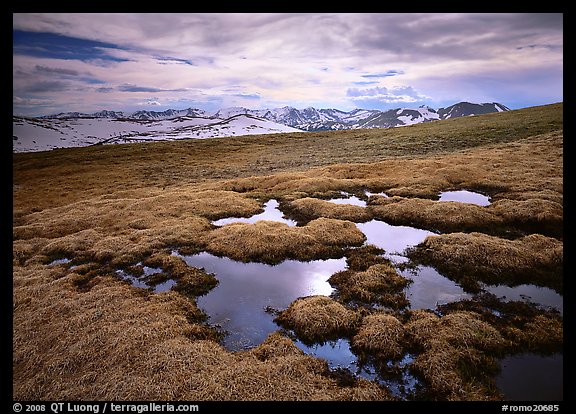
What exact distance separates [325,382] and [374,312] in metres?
5.19

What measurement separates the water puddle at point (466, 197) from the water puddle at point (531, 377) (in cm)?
2100

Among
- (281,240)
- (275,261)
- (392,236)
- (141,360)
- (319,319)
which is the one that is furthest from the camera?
(392,236)

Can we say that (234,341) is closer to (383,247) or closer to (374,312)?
(374,312)

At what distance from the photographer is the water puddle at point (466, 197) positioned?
31272 mm

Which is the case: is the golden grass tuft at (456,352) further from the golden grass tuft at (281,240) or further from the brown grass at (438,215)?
the brown grass at (438,215)

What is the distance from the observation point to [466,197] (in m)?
33.1

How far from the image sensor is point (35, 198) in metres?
49.0

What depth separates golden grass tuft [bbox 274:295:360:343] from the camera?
48.3ft

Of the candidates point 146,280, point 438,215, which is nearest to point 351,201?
point 438,215

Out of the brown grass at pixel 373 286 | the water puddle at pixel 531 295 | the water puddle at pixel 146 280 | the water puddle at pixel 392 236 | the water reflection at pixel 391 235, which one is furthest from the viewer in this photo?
the water reflection at pixel 391 235

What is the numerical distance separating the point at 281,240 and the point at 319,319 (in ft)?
32.2

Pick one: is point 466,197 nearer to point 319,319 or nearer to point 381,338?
point 381,338

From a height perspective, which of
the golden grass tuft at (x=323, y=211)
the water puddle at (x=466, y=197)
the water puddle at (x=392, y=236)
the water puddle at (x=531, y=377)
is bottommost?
the water puddle at (x=531, y=377)

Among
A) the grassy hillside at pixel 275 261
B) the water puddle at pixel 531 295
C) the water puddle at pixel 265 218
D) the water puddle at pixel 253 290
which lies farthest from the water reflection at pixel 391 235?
the water puddle at pixel 265 218
